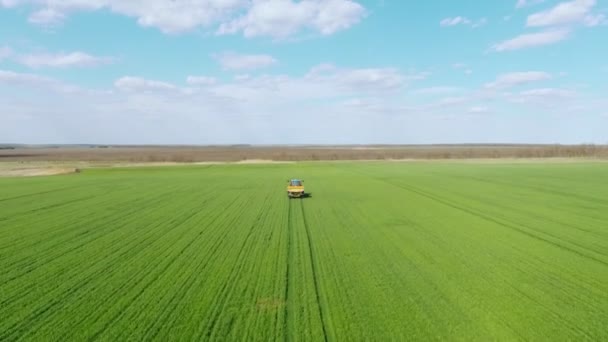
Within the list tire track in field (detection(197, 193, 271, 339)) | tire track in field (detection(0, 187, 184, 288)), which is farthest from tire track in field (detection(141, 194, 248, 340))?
tire track in field (detection(0, 187, 184, 288))

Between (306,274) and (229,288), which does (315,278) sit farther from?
(229,288)

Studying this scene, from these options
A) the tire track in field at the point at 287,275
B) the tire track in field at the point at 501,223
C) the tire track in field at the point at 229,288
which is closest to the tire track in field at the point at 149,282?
the tire track in field at the point at 229,288

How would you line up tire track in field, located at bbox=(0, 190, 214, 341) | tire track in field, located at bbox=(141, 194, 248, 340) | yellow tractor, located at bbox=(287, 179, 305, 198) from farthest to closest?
yellow tractor, located at bbox=(287, 179, 305, 198) → tire track in field, located at bbox=(141, 194, 248, 340) → tire track in field, located at bbox=(0, 190, 214, 341)

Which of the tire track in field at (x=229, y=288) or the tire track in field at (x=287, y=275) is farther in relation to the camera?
the tire track in field at (x=287, y=275)

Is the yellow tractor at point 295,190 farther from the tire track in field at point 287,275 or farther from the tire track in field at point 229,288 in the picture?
the tire track in field at point 229,288

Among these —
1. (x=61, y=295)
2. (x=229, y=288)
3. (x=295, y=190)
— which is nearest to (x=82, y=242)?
(x=61, y=295)

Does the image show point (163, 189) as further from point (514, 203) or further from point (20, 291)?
point (514, 203)

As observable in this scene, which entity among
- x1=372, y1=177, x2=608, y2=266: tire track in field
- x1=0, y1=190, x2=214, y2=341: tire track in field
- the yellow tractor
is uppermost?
the yellow tractor

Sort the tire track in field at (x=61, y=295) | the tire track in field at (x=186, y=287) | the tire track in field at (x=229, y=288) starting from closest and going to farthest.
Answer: the tire track in field at (x=229, y=288)
the tire track in field at (x=61, y=295)
the tire track in field at (x=186, y=287)

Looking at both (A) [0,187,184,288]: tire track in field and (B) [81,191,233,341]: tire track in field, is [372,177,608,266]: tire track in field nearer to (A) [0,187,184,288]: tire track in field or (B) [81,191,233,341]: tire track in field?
(B) [81,191,233,341]: tire track in field

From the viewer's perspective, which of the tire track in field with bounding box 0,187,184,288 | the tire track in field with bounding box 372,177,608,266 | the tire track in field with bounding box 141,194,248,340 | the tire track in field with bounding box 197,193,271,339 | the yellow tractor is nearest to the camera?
the tire track in field with bounding box 197,193,271,339
